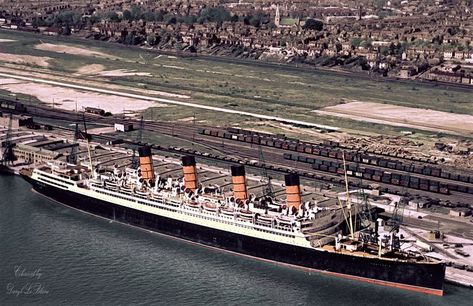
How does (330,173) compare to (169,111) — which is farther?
(169,111)

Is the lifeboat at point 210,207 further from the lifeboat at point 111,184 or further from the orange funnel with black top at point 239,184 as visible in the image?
the lifeboat at point 111,184

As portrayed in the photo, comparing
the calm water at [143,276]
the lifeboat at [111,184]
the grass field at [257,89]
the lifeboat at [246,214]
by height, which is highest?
the lifeboat at [246,214]

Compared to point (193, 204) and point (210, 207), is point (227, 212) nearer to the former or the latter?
point (210, 207)

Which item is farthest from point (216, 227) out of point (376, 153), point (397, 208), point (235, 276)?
point (376, 153)

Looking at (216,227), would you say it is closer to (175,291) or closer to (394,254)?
(175,291)

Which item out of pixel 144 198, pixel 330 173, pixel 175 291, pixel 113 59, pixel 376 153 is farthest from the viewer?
pixel 113 59

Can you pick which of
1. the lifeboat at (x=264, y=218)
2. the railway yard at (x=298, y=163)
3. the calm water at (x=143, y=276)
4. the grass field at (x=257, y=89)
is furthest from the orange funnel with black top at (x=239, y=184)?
the grass field at (x=257, y=89)

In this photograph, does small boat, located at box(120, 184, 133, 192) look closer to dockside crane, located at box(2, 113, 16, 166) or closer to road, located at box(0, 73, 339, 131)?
dockside crane, located at box(2, 113, 16, 166)

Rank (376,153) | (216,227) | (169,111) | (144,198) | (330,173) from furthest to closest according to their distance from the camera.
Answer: (169,111)
(376,153)
(330,173)
(144,198)
(216,227)
